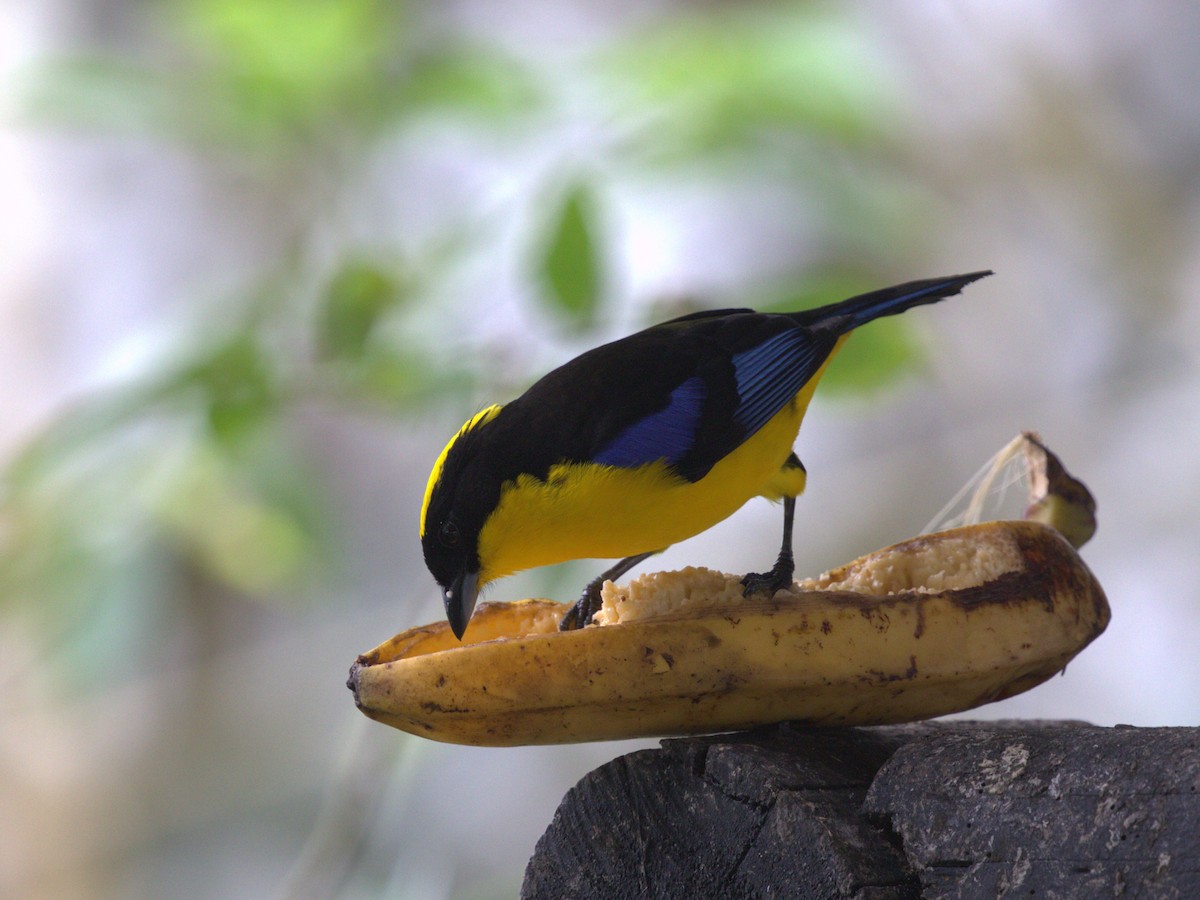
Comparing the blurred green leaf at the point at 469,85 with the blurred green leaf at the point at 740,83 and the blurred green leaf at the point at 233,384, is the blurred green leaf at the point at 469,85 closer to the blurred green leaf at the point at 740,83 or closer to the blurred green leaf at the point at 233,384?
the blurred green leaf at the point at 740,83

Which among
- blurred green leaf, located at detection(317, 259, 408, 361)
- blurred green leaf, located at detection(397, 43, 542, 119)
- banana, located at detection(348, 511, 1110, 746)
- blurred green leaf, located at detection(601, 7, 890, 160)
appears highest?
blurred green leaf, located at detection(397, 43, 542, 119)

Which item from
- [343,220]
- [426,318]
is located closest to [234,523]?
[343,220]

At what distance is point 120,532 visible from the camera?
3.38 meters

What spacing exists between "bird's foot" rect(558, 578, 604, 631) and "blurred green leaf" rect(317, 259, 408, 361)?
2.56 feet

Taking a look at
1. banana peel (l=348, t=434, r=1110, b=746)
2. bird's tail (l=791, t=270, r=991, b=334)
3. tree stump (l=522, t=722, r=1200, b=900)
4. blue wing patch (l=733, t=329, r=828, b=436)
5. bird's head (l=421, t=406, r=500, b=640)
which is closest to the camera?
tree stump (l=522, t=722, r=1200, b=900)

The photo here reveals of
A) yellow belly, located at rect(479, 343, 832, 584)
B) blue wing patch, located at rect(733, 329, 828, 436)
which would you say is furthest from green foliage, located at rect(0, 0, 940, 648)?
yellow belly, located at rect(479, 343, 832, 584)

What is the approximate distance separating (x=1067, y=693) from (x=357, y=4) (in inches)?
183

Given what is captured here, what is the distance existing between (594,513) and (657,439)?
0.18 m

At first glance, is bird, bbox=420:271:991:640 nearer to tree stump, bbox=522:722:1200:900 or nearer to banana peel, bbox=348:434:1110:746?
banana peel, bbox=348:434:1110:746

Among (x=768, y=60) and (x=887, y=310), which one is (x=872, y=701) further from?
(x=768, y=60)

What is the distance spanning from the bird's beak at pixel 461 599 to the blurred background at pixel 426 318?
585 mm

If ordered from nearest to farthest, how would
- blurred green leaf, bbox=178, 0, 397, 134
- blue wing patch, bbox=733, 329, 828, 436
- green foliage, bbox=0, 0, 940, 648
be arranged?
blue wing patch, bbox=733, 329, 828, 436
green foliage, bbox=0, 0, 940, 648
blurred green leaf, bbox=178, 0, 397, 134

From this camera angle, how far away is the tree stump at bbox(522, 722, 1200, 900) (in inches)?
47.3

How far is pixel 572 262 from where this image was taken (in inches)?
101
